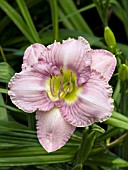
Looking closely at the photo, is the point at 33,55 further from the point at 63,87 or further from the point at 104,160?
the point at 104,160

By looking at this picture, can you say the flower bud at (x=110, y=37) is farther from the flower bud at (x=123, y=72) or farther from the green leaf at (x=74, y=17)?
the green leaf at (x=74, y=17)

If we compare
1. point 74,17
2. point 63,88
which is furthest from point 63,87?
point 74,17

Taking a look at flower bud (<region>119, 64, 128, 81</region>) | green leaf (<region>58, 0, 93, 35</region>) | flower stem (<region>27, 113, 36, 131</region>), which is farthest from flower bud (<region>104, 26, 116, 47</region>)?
green leaf (<region>58, 0, 93, 35</region>)

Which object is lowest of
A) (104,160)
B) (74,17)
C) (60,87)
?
(104,160)

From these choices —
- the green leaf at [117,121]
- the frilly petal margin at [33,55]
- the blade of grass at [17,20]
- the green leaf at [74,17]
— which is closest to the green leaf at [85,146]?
the green leaf at [117,121]

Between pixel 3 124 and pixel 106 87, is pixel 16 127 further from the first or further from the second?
pixel 106 87

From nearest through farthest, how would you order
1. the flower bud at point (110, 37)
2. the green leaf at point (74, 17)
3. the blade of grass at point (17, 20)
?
the flower bud at point (110, 37)
the blade of grass at point (17, 20)
the green leaf at point (74, 17)

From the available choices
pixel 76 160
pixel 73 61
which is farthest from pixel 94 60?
pixel 76 160
